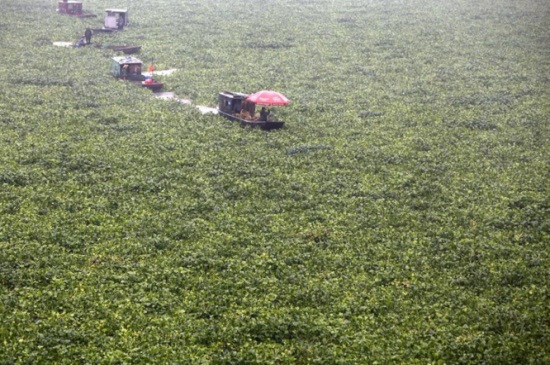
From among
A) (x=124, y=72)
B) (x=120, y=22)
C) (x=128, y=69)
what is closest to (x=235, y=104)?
(x=128, y=69)

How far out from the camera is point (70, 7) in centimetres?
5025

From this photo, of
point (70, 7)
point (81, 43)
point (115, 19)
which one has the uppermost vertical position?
point (70, 7)

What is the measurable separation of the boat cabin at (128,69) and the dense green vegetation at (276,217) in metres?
0.73

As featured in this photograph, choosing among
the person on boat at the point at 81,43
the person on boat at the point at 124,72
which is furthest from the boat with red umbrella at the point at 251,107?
the person on boat at the point at 81,43

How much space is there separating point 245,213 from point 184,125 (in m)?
8.43

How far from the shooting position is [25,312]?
13430 mm

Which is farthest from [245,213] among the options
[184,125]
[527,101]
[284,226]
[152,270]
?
[527,101]

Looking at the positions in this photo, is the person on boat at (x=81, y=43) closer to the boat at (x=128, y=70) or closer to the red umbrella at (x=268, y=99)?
the boat at (x=128, y=70)

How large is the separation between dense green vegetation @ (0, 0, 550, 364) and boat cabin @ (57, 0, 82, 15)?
41.9 feet

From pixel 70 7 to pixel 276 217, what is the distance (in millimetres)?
37989

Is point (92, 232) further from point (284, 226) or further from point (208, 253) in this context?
point (284, 226)

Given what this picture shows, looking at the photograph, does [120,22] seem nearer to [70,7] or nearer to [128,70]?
[70,7]

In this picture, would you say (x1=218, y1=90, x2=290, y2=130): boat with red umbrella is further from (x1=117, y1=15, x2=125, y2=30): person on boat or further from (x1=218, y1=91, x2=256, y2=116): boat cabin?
(x1=117, y1=15, x2=125, y2=30): person on boat

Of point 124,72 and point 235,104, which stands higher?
point 124,72
